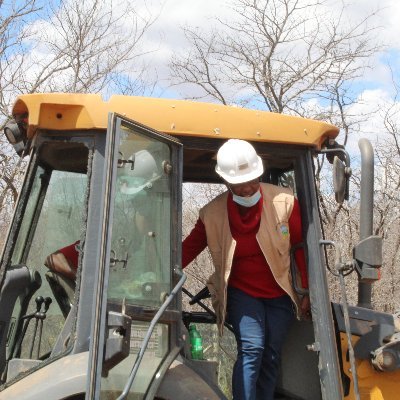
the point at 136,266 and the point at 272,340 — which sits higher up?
the point at 136,266

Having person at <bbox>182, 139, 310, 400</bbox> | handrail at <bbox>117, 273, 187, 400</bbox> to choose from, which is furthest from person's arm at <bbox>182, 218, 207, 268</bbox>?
handrail at <bbox>117, 273, 187, 400</bbox>

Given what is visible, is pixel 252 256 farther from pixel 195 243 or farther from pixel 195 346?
pixel 195 346

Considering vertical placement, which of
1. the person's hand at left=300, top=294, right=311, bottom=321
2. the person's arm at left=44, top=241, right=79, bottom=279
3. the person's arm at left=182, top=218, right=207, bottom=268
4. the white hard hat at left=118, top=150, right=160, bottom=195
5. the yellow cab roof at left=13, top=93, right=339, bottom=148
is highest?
the yellow cab roof at left=13, top=93, right=339, bottom=148

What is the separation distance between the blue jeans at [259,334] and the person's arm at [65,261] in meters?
0.84

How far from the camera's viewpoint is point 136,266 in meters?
3.39

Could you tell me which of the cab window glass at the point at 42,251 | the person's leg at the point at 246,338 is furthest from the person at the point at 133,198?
the person's leg at the point at 246,338

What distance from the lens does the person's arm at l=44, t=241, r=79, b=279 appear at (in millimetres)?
3953

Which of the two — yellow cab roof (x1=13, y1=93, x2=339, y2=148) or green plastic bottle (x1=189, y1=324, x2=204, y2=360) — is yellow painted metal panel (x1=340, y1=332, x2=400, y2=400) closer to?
green plastic bottle (x1=189, y1=324, x2=204, y2=360)

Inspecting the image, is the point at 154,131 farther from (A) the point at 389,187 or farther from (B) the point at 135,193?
(A) the point at 389,187

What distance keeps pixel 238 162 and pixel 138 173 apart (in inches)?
24.4

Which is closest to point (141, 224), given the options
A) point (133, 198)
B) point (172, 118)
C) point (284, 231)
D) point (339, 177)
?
point (133, 198)

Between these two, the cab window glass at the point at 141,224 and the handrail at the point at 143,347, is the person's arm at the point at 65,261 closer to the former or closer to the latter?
the cab window glass at the point at 141,224

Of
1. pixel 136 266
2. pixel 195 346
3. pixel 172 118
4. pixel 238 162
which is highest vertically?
pixel 172 118

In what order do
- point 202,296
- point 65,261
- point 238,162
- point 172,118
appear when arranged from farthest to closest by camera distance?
point 202,296 → point 65,261 → point 238,162 → point 172,118
